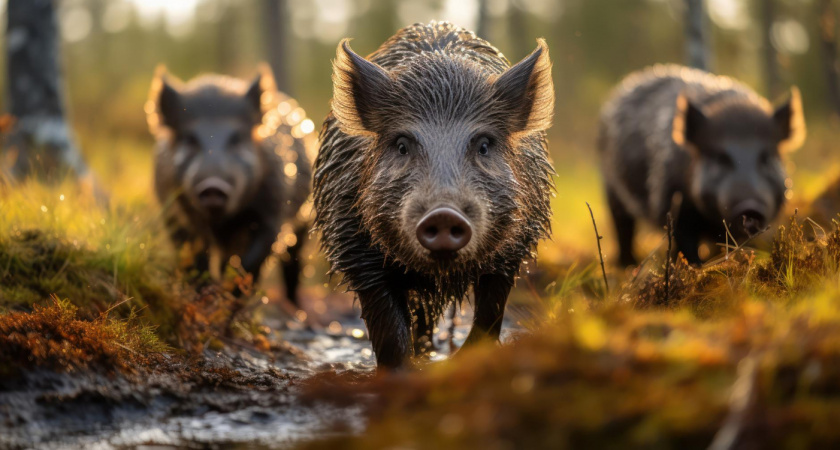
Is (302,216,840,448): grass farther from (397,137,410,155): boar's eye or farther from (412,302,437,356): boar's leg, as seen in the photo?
(412,302,437,356): boar's leg

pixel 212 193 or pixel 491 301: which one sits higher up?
pixel 212 193

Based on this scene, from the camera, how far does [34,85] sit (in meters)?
8.92

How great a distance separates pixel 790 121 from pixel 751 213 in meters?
1.27

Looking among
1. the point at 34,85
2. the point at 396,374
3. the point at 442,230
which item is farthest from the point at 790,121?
the point at 34,85

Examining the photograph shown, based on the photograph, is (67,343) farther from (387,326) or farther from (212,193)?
(212,193)

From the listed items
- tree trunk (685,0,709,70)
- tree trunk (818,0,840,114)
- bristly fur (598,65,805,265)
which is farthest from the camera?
tree trunk (818,0,840,114)

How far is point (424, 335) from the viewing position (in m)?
5.65

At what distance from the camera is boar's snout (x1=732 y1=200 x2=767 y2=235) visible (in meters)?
6.47

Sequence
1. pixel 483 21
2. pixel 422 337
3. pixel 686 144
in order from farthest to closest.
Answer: pixel 483 21, pixel 686 144, pixel 422 337

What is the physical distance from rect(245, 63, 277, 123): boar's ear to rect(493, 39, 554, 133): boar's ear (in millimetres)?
3474

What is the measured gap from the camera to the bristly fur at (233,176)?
7.28m

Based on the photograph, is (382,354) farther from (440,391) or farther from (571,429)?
(571,429)

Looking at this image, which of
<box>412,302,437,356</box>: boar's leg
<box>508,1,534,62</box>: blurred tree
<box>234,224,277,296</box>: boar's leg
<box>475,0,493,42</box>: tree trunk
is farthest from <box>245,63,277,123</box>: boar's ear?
<box>508,1,534,62</box>: blurred tree

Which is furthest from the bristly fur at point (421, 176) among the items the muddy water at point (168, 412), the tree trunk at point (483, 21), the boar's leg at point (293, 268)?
the tree trunk at point (483, 21)
